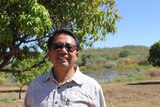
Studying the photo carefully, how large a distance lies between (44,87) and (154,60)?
1859 inches

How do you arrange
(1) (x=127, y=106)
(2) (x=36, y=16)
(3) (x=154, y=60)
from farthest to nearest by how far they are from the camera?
(3) (x=154, y=60)
(1) (x=127, y=106)
(2) (x=36, y=16)

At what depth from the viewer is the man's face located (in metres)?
3.29

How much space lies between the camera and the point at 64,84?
3.30m


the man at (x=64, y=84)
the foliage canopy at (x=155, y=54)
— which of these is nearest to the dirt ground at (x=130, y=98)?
the foliage canopy at (x=155, y=54)

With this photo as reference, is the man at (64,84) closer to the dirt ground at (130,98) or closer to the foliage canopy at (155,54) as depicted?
the dirt ground at (130,98)

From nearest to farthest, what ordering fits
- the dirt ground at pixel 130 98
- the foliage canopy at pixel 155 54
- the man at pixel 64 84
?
the man at pixel 64 84
the dirt ground at pixel 130 98
the foliage canopy at pixel 155 54

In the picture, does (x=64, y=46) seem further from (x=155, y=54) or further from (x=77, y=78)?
(x=155, y=54)

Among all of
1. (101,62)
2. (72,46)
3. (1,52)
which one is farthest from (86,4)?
(101,62)

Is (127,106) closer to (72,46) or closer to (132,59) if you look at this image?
(72,46)

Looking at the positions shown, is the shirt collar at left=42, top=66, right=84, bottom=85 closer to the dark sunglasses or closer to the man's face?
the man's face

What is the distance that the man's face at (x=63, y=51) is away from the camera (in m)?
3.29

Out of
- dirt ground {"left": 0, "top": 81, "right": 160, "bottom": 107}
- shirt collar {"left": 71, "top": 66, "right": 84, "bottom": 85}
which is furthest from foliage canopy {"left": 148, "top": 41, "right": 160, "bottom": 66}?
shirt collar {"left": 71, "top": 66, "right": 84, "bottom": 85}

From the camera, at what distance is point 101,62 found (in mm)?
102312

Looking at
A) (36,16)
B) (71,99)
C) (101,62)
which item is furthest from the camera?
(101,62)
